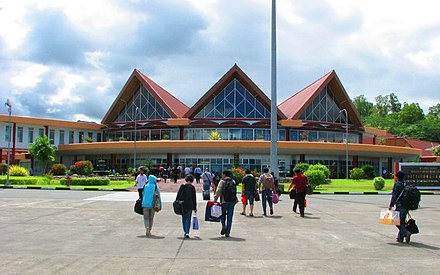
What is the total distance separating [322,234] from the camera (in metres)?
10.9

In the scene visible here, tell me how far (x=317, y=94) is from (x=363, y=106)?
2888 inches

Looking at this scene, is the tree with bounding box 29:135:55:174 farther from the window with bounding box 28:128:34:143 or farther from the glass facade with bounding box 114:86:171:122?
the glass facade with bounding box 114:86:171:122

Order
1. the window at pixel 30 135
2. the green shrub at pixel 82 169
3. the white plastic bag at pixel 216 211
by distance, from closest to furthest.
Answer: the white plastic bag at pixel 216 211 → the green shrub at pixel 82 169 → the window at pixel 30 135

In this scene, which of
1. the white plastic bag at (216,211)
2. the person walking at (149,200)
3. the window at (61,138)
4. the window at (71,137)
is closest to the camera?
the person walking at (149,200)

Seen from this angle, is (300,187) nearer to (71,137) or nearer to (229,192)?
(229,192)

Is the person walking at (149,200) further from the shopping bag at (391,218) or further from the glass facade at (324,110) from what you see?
the glass facade at (324,110)

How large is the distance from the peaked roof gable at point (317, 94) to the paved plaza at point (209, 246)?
39551mm

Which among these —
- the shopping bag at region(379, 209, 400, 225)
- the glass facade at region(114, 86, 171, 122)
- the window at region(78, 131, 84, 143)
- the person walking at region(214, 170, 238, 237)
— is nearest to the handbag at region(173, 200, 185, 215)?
the person walking at region(214, 170, 238, 237)

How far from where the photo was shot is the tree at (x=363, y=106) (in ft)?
401

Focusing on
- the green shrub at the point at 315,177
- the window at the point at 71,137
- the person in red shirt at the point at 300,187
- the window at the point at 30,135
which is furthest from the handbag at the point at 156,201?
the window at the point at 71,137

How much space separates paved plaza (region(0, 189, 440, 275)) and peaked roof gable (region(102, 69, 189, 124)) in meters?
40.0

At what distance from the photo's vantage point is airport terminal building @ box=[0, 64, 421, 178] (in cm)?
4903

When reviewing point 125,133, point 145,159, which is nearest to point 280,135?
point 145,159

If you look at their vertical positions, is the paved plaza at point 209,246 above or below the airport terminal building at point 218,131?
below
